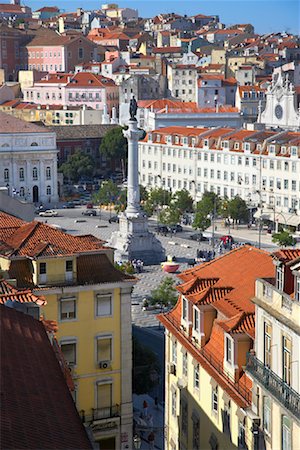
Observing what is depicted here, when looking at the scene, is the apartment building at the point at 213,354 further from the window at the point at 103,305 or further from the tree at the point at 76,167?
the tree at the point at 76,167

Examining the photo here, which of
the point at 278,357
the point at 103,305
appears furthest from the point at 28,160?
the point at 278,357

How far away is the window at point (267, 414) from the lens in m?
14.6

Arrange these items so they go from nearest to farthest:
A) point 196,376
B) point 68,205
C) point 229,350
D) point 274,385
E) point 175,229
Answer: point 274,385
point 229,350
point 196,376
point 175,229
point 68,205

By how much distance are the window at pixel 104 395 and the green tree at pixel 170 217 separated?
1488 inches

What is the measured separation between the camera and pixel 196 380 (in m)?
18.5

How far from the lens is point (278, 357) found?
1407cm

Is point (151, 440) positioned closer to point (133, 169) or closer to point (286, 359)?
point (286, 359)

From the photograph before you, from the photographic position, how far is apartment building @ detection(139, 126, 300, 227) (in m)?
59.1

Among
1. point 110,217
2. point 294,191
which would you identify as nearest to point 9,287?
point 294,191

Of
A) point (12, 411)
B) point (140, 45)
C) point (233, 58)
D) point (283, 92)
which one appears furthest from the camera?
point (140, 45)

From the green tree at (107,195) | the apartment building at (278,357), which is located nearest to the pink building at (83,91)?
the green tree at (107,195)

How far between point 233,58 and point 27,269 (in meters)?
93.0

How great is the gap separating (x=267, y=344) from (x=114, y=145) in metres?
67.6

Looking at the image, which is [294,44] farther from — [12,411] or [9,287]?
[12,411]
